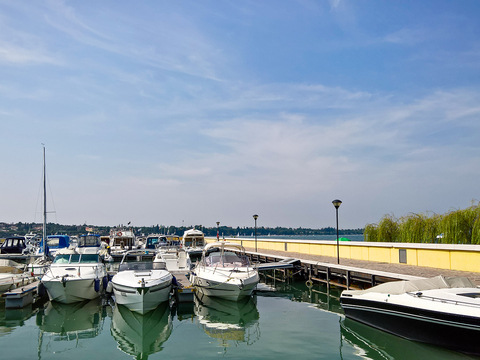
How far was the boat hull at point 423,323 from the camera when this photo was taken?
31.2 feet

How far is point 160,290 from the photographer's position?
15.7m

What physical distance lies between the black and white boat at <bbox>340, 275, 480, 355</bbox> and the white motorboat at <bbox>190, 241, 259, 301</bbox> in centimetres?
498

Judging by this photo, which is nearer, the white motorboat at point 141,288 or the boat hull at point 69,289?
the white motorboat at point 141,288

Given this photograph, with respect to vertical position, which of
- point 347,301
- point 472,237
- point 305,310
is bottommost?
point 305,310

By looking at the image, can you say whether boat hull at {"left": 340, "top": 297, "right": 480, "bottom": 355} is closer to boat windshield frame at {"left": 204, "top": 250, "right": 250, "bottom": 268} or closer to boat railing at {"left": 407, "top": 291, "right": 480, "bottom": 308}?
boat railing at {"left": 407, "top": 291, "right": 480, "bottom": 308}

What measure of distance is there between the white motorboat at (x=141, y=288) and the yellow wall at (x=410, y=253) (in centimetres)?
1276

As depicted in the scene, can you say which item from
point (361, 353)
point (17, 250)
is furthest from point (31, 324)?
point (17, 250)

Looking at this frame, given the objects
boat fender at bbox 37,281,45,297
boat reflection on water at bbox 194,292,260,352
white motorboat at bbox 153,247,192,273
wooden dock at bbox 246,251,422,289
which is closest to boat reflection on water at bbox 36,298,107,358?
boat fender at bbox 37,281,45,297

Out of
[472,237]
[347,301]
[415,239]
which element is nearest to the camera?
[347,301]

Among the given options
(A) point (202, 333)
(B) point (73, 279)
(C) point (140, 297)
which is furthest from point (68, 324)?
(A) point (202, 333)

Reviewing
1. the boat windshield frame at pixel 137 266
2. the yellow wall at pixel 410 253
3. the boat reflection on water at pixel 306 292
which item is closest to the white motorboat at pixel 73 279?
the boat windshield frame at pixel 137 266

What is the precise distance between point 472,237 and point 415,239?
4.83 metres

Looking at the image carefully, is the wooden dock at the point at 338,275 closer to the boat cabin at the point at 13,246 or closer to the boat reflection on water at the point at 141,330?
the boat reflection on water at the point at 141,330

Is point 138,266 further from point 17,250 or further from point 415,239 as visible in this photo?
point 17,250
